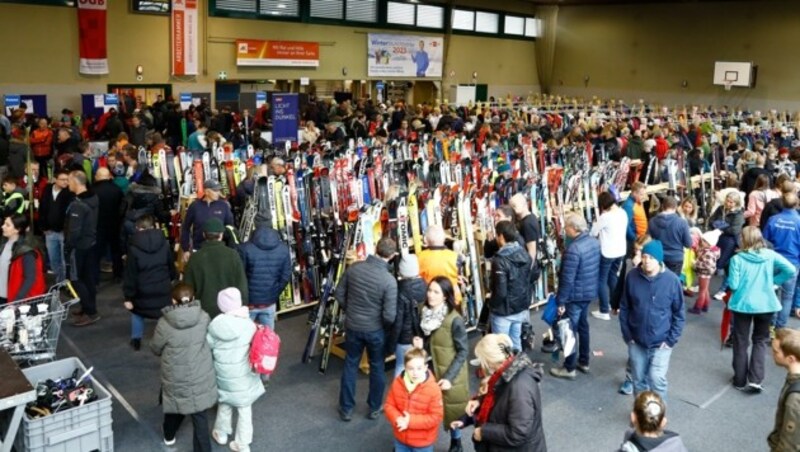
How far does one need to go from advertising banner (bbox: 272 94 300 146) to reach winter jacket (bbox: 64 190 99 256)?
218 inches

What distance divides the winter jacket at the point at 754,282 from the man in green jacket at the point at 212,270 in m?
4.05

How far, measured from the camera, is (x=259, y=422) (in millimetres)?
5355

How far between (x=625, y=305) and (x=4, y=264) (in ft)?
16.5

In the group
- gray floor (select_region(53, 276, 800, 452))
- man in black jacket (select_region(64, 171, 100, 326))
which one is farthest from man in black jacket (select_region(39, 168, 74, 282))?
gray floor (select_region(53, 276, 800, 452))

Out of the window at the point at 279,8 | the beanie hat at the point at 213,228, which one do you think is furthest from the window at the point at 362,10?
the beanie hat at the point at 213,228

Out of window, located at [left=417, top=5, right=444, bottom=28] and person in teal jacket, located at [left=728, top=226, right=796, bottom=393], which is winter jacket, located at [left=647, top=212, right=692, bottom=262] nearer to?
person in teal jacket, located at [left=728, top=226, right=796, bottom=393]

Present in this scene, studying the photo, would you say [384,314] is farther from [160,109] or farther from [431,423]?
[160,109]

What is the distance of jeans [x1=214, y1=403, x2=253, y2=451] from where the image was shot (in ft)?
15.7

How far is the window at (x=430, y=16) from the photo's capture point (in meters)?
23.8

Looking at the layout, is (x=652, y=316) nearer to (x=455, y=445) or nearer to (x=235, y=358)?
(x=455, y=445)

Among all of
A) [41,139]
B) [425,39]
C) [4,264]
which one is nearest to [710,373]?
[4,264]

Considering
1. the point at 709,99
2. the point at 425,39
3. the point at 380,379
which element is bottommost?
the point at 380,379

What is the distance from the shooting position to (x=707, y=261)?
8.09 meters

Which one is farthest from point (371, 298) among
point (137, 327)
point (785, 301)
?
point (785, 301)
